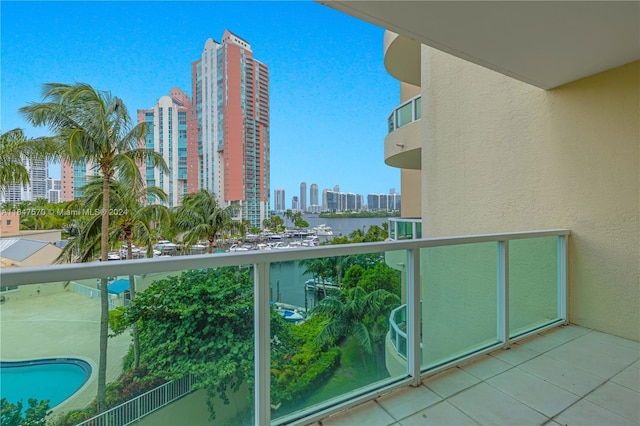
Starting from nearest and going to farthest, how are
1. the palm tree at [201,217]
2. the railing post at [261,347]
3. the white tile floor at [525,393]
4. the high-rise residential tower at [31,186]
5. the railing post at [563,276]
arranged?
1. the railing post at [261,347]
2. the white tile floor at [525,393]
3. the railing post at [563,276]
4. the high-rise residential tower at [31,186]
5. the palm tree at [201,217]

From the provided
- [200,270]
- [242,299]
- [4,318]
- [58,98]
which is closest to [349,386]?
[242,299]

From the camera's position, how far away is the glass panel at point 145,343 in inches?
44.5

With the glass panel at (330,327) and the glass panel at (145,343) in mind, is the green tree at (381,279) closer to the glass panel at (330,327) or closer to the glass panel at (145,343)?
the glass panel at (330,327)

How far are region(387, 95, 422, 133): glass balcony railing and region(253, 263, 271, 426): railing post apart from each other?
552 cm

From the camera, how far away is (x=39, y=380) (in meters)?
1.14

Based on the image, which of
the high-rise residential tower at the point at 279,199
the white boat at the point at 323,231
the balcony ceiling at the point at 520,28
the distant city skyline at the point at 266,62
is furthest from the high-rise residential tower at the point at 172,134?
the balcony ceiling at the point at 520,28

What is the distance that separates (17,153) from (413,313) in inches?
561

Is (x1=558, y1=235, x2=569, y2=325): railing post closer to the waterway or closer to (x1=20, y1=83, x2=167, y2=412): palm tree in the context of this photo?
the waterway

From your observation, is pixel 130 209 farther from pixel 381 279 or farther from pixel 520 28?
pixel 520 28

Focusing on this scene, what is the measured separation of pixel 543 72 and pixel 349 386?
3262 mm

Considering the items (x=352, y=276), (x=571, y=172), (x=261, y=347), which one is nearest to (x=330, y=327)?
(x=352, y=276)

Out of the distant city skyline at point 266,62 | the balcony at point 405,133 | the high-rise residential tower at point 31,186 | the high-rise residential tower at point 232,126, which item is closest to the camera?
the balcony at point 405,133

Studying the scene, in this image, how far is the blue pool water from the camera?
1.11 m

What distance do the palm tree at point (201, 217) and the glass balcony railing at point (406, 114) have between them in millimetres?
13824
